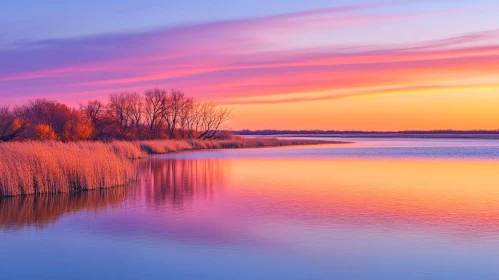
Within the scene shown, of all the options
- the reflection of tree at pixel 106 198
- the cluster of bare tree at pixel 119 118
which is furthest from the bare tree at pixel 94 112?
the reflection of tree at pixel 106 198

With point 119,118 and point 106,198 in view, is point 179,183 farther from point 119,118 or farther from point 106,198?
point 119,118

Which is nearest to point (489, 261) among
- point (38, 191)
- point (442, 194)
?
point (442, 194)

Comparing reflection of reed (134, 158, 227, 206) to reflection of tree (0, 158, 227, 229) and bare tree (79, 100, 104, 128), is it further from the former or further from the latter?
bare tree (79, 100, 104, 128)

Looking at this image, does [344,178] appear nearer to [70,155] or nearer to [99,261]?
[70,155]

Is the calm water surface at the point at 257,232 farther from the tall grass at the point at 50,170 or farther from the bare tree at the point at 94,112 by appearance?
the bare tree at the point at 94,112

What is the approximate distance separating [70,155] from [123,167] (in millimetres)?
2887

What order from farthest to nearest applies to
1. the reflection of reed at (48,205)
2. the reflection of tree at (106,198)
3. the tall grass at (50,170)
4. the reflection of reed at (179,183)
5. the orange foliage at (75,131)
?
the orange foliage at (75,131)
the reflection of reed at (179,183)
the tall grass at (50,170)
the reflection of tree at (106,198)
the reflection of reed at (48,205)

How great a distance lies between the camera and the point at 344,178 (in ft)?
59.7

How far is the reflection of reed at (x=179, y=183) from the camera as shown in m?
13.9

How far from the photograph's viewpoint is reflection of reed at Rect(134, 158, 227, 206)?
45.5 ft

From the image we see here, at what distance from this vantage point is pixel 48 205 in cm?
1217

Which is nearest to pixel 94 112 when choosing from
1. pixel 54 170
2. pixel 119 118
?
pixel 119 118

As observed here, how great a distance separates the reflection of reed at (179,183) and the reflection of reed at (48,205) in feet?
3.24

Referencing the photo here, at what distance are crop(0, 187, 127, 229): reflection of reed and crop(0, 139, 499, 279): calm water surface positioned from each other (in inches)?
0.9
